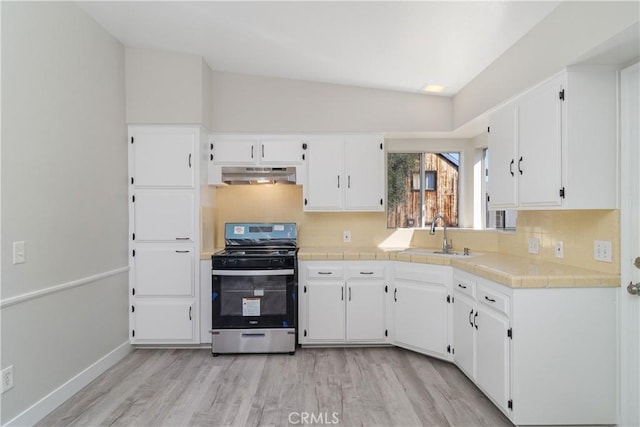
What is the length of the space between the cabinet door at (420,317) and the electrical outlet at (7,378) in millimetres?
Answer: 2801

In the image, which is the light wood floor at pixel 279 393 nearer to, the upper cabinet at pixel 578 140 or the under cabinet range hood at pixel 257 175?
the upper cabinet at pixel 578 140

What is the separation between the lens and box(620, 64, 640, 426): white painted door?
1.94 m

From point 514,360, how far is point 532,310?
0.31m

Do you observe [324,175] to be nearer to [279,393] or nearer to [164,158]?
[164,158]

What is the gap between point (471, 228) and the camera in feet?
12.4

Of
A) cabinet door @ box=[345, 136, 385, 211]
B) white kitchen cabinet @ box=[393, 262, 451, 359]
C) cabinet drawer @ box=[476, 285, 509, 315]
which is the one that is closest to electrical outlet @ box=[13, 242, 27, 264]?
cabinet door @ box=[345, 136, 385, 211]

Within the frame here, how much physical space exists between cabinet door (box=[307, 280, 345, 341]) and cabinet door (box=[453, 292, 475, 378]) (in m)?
1.01

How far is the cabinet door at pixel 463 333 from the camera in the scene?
8.39ft

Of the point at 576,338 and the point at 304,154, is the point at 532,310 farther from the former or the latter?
the point at 304,154

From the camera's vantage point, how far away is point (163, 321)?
129 inches

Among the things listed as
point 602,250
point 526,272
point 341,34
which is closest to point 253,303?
point 526,272

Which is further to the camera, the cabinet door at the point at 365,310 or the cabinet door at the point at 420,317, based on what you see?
the cabinet door at the point at 365,310

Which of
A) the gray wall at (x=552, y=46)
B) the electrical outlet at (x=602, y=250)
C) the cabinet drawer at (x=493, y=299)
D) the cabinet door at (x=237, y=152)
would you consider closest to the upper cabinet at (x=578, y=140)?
the gray wall at (x=552, y=46)

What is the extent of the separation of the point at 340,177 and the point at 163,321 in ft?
7.33
